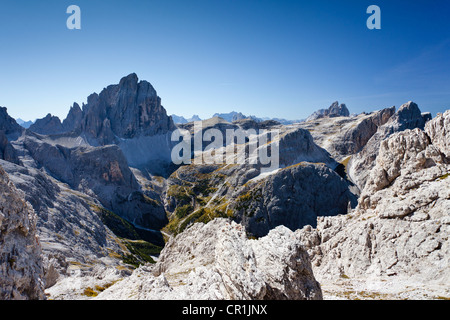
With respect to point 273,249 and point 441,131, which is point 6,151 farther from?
Result: point 441,131

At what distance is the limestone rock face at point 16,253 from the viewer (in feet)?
54.5

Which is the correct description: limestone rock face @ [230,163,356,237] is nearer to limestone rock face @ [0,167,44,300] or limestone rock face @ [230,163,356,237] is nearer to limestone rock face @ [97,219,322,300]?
limestone rock face @ [97,219,322,300]

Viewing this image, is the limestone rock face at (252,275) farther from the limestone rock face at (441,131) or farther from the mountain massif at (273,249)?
the limestone rock face at (441,131)

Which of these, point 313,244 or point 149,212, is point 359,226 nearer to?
point 313,244

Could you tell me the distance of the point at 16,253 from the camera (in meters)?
18.1

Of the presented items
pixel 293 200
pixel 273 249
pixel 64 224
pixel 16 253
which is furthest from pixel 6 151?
pixel 273 249

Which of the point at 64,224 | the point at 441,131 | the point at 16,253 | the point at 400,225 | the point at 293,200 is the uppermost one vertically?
the point at 441,131

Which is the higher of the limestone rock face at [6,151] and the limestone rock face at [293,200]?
the limestone rock face at [6,151]

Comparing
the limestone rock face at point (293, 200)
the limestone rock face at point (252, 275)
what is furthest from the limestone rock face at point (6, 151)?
the limestone rock face at point (252, 275)

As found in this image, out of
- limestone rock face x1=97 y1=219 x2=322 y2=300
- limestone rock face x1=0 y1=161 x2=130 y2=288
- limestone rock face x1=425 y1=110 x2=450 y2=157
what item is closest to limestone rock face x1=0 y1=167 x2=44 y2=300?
limestone rock face x1=97 y1=219 x2=322 y2=300

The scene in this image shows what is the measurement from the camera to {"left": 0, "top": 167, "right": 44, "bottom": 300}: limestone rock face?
54.5 ft

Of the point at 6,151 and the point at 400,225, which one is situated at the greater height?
the point at 6,151
